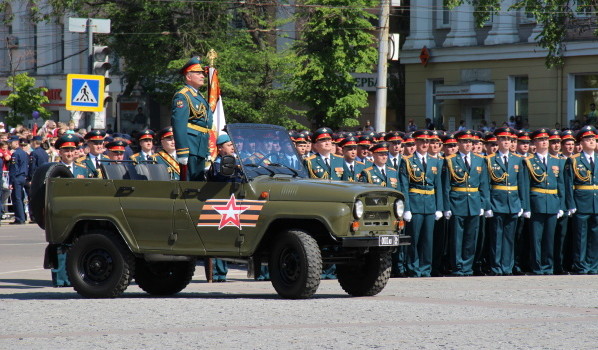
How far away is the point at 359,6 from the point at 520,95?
25.7ft

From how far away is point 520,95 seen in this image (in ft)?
134

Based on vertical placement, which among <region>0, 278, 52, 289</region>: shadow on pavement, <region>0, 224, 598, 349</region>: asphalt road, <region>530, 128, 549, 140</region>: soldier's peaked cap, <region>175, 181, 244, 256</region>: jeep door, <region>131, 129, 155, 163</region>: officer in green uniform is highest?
<region>530, 128, 549, 140</region>: soldier's peaked cap

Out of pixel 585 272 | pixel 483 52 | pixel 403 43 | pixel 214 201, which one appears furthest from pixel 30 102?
pixel 214 201

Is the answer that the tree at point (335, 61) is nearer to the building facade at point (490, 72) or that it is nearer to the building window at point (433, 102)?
the building facade at point (490, 72)

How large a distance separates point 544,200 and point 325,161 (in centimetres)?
321

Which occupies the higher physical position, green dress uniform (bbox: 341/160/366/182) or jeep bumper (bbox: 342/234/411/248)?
green dress uniform (bbox: 341/160/366/182)

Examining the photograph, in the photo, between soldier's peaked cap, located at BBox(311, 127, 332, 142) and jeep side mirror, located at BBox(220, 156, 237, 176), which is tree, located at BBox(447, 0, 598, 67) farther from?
jeep side mirror, located at BBox(220, 156, 237, 176)

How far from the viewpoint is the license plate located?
11750 millimetres

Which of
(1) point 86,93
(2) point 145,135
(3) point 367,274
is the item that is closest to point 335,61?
(1) point 86,93

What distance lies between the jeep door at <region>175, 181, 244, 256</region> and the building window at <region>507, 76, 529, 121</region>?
29480 millimetres

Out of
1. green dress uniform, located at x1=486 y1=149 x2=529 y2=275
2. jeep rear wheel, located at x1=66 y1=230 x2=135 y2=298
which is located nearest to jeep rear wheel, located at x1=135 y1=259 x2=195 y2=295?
jeep rear wheel, located at x1=66 y1=230 x2=135 y2=298

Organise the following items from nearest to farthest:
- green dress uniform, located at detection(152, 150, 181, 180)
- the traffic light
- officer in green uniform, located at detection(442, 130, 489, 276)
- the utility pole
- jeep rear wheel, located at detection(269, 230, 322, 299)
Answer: jeep rear wheel, located at detection(269, 230, 322, 299) → green dress uniform, located at detection(152, 150, 181, 180) → officer in green uniform, located at detection(442, 130, 489, 276) → the traffic light → the utility pole

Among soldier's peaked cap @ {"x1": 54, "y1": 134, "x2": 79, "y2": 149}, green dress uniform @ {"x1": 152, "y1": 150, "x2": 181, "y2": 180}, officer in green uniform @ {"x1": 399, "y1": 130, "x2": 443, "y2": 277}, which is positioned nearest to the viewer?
green dress uniform @ {"x1": 152, "y1": 150, "x2": 181, "y2": 180}

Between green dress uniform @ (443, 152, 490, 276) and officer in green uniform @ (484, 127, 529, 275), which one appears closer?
green dress uniform @ (443, 152, 490, 276)
